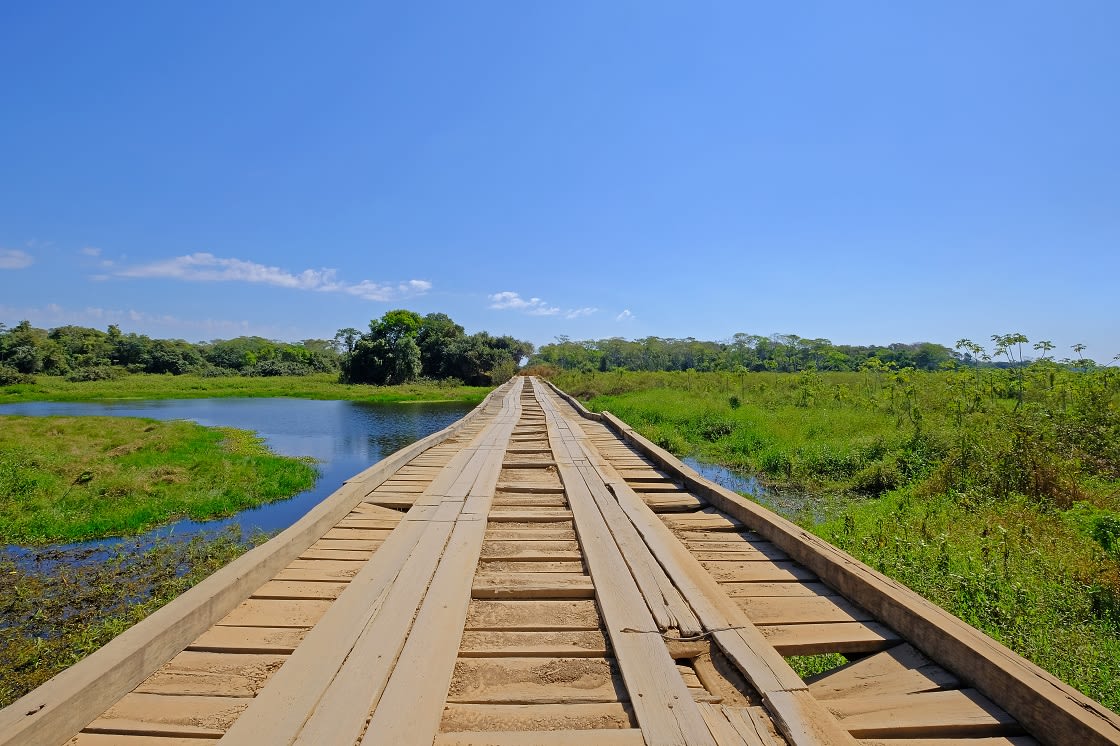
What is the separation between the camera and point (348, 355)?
49.7 meters

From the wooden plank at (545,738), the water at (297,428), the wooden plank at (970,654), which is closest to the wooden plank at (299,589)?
the wooden plank at (545,738)

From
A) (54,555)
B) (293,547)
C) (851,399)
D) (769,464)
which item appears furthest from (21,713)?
(851,399)

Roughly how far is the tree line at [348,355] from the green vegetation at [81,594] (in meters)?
36.4

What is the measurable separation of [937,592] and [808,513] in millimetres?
3992

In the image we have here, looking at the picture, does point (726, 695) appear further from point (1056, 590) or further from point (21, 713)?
point (1056, 590)

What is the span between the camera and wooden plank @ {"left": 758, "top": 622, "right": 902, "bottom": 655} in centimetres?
223

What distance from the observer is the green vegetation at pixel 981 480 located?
11.9ft

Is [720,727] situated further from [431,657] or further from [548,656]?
[431,657]

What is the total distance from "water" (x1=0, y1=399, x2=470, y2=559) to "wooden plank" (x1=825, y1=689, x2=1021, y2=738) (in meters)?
8.34

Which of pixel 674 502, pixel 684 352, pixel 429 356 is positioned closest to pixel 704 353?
pixel 684 352

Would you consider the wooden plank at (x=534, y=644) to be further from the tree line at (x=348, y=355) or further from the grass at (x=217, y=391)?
the tree line at (x=348, y=355)

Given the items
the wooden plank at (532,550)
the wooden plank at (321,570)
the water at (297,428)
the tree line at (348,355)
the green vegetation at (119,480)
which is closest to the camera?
the wooden plank at (321,570)

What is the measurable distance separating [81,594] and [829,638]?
7.18m

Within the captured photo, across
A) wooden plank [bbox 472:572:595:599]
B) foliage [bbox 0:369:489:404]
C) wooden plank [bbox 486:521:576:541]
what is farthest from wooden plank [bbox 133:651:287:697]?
foliage [bbox 0:369:489:404]
